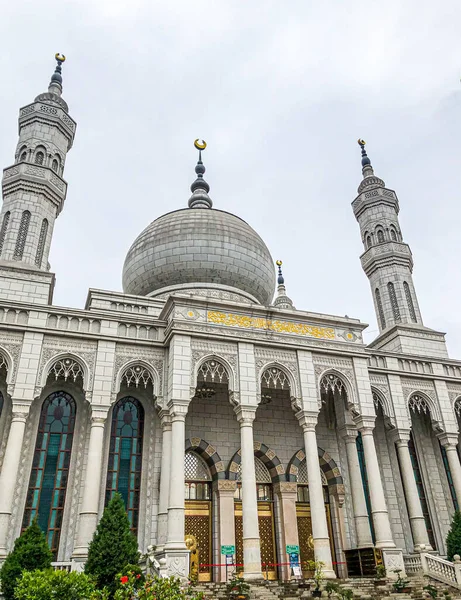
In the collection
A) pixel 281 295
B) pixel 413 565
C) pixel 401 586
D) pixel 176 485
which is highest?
pixel 281 295

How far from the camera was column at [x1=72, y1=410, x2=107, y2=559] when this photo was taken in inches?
593

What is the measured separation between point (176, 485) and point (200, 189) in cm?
1943

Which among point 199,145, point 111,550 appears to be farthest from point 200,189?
point 111,550

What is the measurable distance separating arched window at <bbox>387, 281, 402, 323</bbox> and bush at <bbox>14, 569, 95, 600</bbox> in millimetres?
19780

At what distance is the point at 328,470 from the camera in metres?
20.8

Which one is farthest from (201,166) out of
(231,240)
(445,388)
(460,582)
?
(460,582)

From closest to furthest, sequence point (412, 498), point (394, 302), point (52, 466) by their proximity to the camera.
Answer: point (52, 466), point (412, 498), point (394, 302)

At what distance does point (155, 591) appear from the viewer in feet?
29.3

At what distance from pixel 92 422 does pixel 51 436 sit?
2014 mm

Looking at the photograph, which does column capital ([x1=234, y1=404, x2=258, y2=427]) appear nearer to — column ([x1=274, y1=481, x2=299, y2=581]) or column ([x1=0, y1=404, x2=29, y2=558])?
column ([x1=274, y1=481, x2=299, y2=581])

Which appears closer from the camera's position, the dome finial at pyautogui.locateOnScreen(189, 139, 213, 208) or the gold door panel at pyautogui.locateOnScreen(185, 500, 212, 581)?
the gold door panel at pyautogui.locateOnScreen(185, 500, 212, 581)

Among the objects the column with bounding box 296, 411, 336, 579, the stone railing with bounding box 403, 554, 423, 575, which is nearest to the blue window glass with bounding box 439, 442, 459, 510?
the stone railing with bounding box 403, 554, 423, 575

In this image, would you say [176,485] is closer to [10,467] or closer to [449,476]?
[10,467]

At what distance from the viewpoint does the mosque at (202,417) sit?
16.5 meters
